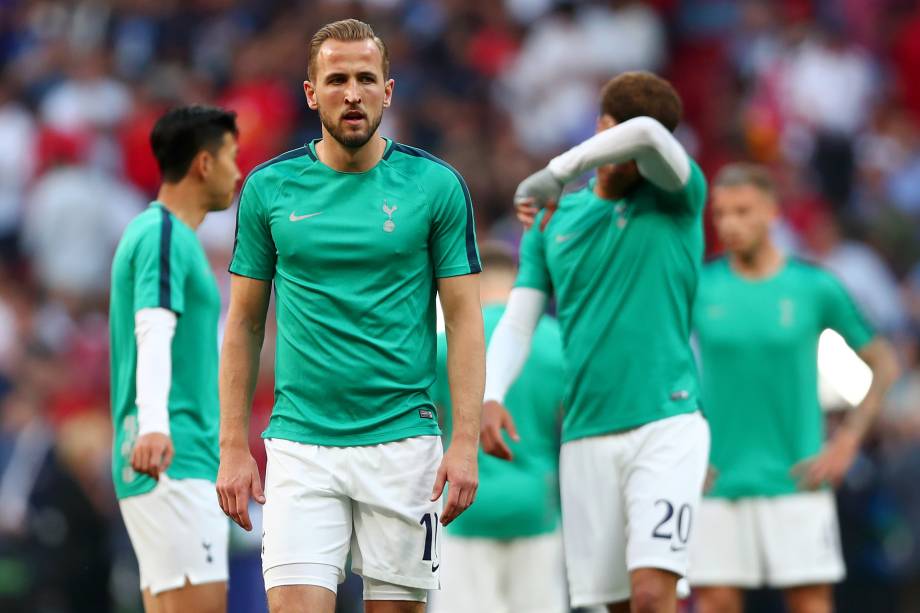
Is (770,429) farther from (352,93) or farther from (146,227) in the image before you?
(352,93)

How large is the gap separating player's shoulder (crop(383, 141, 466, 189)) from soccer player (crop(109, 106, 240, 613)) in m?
1.45

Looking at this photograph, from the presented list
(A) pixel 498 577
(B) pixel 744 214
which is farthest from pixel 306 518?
(B) pixel 744 214

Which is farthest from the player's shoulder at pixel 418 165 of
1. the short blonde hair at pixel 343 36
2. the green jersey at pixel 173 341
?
the green jersey at pixel 173 341

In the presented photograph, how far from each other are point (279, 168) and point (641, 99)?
1875 mm

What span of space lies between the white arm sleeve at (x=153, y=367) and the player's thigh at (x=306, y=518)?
1078mm

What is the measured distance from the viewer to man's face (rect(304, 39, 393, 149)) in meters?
5.54

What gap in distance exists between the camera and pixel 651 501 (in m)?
6.54

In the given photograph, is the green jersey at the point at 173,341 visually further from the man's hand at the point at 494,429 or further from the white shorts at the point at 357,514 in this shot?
the white shorts at the point at 357,514

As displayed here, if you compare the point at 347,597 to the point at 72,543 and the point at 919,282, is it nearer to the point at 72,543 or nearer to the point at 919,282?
the point at 72,543

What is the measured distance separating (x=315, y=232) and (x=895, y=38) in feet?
42.4

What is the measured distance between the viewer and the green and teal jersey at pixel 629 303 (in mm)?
6715

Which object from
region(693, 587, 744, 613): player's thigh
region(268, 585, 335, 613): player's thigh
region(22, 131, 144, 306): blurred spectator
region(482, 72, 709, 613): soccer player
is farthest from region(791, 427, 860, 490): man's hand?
region(22, 131, 144, 306): blurred spectator

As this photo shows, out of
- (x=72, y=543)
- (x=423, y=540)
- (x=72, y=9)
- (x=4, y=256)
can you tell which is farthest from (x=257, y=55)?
(x=423, y=540)

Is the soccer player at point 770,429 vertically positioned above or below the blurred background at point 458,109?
below
